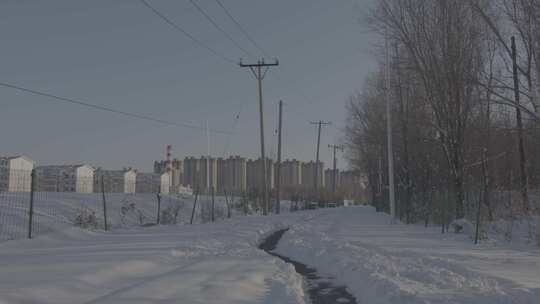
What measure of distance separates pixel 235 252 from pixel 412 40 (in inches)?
548

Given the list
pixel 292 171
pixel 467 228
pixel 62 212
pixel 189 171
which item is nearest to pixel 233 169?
pixel 189 171

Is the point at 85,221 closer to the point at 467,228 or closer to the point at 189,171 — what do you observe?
the point at 467,228

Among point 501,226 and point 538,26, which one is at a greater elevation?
point 538,26

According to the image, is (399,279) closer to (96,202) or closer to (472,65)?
(472,65)

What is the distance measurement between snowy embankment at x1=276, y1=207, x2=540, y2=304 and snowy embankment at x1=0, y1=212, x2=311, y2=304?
118 centimetres

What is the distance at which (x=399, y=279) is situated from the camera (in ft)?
27.3

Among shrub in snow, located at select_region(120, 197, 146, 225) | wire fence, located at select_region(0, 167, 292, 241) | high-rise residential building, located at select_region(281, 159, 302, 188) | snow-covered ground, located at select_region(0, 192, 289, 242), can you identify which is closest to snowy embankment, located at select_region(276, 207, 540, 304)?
wire fence, located at select_region(0, 167, 292, 241)

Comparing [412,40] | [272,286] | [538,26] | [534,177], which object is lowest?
[272,286]

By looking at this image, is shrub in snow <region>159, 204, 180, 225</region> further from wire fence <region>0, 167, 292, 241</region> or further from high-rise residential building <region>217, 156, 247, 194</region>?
high-rise residential building <region>217, 156, 247, 194</region>

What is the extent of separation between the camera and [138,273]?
8789 mm

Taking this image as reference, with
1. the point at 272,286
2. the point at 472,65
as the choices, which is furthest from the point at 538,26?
the point at 272,286

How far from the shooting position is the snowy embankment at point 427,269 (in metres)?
6.89

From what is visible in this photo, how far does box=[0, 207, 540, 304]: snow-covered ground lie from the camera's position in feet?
22.3

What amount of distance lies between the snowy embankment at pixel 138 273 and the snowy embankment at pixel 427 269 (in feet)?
3.89
